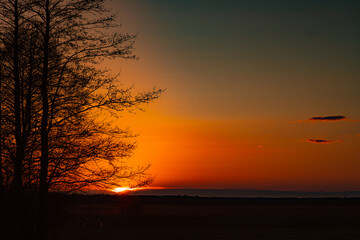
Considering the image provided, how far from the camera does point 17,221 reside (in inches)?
591

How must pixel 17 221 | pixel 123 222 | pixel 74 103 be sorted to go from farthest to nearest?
pixel 123 222
pixel 74 103
pixel 17 221

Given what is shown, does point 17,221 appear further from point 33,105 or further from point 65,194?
point 33,105

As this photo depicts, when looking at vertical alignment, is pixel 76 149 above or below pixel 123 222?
above

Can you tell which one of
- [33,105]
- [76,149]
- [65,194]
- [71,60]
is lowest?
[65,194]

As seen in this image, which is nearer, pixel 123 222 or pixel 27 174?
pixel 27 174

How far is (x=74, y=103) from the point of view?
1598 cm

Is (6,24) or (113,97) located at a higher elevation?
(6,24)

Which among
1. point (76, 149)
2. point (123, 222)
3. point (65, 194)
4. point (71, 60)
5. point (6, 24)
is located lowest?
point (123, 222)

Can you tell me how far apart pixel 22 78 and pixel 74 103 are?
6.04 ft

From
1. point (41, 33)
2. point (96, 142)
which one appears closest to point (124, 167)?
point (96, 142)

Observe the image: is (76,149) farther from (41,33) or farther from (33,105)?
(41,33)

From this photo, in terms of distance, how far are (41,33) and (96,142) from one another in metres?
4.24

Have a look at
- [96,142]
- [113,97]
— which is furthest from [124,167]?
[113,97]

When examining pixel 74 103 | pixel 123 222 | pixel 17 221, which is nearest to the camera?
pixel 17 221
